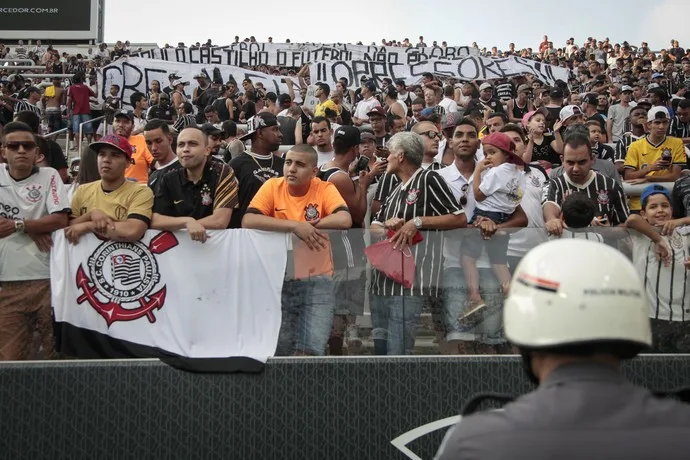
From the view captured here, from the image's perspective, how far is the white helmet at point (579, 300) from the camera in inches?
85.7

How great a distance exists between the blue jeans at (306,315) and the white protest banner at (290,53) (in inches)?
802

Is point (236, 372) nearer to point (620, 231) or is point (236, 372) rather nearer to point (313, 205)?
point (313, 205)

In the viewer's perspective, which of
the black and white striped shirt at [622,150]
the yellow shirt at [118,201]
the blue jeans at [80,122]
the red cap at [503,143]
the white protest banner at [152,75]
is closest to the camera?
the yellow shirt at [118,201]

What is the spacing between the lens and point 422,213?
6.73 metres

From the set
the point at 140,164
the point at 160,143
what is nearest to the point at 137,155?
the point at 140,164

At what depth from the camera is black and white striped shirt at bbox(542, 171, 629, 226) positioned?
720 centimetres

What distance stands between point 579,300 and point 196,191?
5.23 m

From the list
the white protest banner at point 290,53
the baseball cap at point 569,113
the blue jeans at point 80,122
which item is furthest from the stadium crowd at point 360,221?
the white protest banner at point 290,53

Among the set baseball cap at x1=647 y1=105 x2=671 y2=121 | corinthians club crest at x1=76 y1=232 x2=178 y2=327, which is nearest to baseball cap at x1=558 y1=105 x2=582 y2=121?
baseball cap at x1=647 y1=105 x2=671 y2=121

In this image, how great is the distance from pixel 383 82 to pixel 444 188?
1661cm

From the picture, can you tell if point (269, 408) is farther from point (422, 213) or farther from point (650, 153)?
point (650, 153)

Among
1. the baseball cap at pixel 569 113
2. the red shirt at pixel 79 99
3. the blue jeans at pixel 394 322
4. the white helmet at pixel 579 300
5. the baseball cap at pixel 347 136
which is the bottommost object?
the blue jeans at pixel 394 322

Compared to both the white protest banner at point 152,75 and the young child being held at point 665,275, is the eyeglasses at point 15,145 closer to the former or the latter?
the young child being held at point 665,275

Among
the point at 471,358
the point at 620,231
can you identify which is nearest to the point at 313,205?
the point at 471,358
